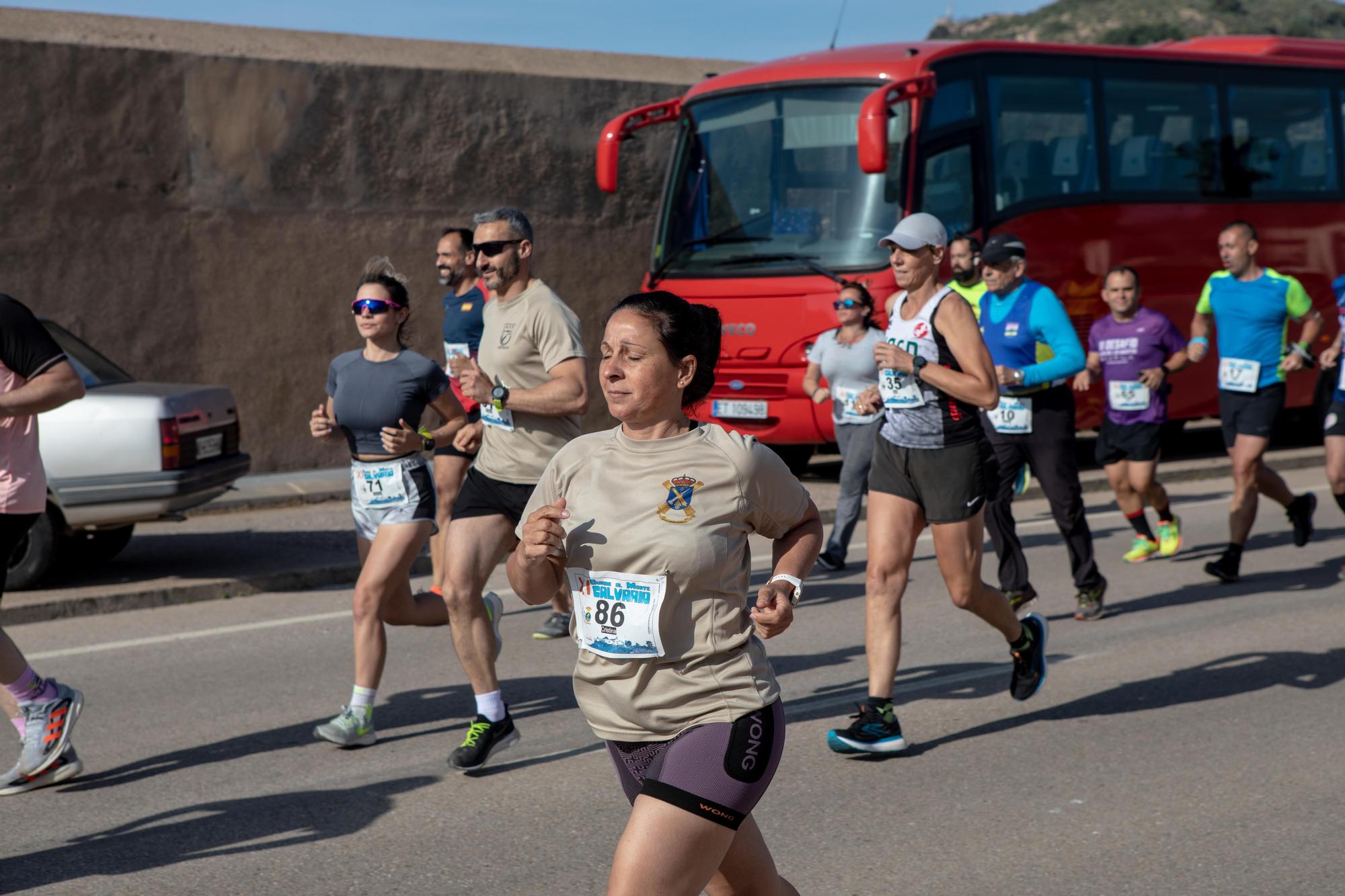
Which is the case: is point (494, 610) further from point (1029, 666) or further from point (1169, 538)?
point (1169, 538)

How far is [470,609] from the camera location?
18.3 feet

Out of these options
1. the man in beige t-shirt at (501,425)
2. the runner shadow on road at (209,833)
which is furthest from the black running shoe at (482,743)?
the runner shadow on road at (209,833)

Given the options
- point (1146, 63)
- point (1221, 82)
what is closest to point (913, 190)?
point (1146, 63)

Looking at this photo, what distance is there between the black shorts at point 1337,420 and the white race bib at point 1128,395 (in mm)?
1121

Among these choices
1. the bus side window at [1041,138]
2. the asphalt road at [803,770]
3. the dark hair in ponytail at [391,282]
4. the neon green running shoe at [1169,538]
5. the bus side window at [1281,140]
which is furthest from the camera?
the bus side window at [1281,140]

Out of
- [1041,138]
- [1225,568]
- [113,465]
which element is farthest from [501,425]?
[1041,138]

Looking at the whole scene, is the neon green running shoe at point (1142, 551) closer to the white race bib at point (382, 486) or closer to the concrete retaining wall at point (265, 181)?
the white race bib at point (382, 486)

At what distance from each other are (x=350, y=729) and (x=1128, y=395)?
594 cm

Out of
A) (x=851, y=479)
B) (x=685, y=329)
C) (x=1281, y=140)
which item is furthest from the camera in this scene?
(x=1281, y=140)

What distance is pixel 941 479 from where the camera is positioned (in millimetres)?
5832

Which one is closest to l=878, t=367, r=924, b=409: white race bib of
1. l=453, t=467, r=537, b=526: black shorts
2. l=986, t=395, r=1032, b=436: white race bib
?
l=453, t=467, r=537, b=526: black shorts

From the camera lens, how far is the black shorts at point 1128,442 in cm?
989

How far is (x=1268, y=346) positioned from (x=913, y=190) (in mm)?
4530

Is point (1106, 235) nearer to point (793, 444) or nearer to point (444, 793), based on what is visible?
point (793, 444)
